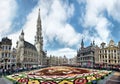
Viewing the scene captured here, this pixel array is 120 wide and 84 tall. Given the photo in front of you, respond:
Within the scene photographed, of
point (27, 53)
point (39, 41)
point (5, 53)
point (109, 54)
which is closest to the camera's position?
point (5, 53)

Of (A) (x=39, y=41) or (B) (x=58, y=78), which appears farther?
(A) (x=39, y=41)

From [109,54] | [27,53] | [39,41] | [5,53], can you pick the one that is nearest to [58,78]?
[5,53]

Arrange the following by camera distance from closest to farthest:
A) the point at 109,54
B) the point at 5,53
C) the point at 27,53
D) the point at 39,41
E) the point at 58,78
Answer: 1. the point at 58,78
2. the point at 5,53
3. the point at 109,54
4. the point at 27,53
5. the point at 39,41

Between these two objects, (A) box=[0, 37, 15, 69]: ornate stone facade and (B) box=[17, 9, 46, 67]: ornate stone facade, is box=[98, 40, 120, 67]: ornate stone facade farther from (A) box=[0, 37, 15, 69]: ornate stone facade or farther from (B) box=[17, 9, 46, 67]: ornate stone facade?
(A) box=[0, 37, 15, 69]: ornate stone facade

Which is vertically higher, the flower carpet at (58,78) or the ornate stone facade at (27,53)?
the ornate stone facade at (27,53)

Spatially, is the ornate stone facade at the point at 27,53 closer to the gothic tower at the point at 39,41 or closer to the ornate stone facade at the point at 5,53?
the gothic tower at the point at 39,41

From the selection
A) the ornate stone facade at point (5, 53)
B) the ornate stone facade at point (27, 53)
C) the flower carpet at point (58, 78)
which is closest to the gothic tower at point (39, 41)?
the ornate stone facade at point (27, 53)

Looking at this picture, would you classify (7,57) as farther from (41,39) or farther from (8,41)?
(41,39)

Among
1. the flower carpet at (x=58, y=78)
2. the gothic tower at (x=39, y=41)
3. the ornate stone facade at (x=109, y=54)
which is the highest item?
the gothic tower at (x=39, y=41)

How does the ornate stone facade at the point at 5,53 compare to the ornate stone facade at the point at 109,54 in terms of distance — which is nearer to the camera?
the ornate stone facade at the point at 5,53

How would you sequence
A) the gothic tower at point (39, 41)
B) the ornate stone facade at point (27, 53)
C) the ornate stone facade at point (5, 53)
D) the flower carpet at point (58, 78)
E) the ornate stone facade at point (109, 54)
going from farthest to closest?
the gothic tower at point (39, 41)
the ornate stone facade at point (27, 53)
the ornate stone facade at point (109, 54)
the ornate stone facade at point (5, 53)
the flower carpet at point (58, 78)

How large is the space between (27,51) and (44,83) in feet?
233

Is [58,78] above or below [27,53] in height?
below

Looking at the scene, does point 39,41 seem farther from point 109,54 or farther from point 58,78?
point 58,78
